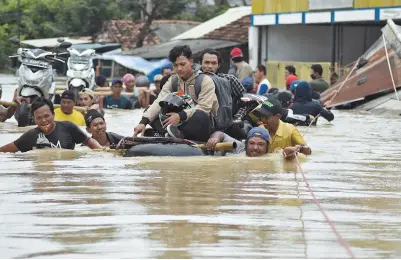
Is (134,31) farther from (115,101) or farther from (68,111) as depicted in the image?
(68,111)

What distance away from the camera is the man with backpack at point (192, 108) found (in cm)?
1190

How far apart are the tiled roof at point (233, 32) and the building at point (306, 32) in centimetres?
380

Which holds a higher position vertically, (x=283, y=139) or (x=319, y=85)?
(x=283, y=139)

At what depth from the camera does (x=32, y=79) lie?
693 inches

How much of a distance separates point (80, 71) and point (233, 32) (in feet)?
89.7

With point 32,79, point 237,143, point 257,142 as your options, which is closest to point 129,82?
point 32,79

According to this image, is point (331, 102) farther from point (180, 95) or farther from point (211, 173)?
point (211, 173)

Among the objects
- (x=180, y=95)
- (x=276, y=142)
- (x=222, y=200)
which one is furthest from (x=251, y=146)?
(x=222, y=200)

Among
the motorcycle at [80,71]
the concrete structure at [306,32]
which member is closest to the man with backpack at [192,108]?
the motorcycle at [80,71]

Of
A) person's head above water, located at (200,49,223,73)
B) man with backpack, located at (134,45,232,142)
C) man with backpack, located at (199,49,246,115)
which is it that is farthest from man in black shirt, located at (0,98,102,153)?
person's head above water, located at (200,49,223,73)

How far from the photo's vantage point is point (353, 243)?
646 centimetres

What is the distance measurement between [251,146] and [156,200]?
3346 millimetres

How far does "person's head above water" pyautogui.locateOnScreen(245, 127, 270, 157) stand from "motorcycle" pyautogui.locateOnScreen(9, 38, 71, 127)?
6.77 m

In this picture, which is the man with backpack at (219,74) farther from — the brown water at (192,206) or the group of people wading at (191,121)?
the brown water at (192,206)
